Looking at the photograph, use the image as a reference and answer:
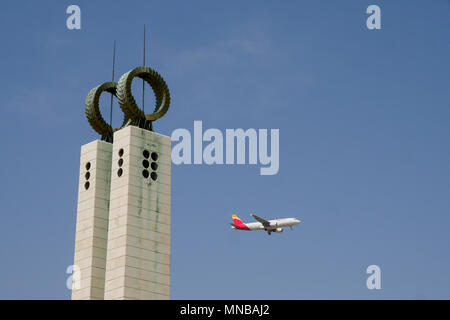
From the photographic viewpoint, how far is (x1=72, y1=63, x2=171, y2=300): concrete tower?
8906cm

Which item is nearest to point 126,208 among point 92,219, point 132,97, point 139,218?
point 139,218

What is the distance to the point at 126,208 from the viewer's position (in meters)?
89.6

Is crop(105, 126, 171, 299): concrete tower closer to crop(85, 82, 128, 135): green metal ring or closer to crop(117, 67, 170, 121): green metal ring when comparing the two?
crop(117, 67, 170, 121): green metal ring

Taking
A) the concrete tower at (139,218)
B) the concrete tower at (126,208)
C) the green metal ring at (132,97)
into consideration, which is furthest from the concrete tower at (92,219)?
the green metal ring at (132,97)

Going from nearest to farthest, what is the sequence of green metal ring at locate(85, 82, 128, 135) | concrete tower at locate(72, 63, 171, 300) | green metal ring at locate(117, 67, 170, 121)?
concrete tower at locate(72, 63, 171, 300) < green metal ring at locate(117, 67, 170, 121) < green metal ring at locate(85, 82, 128, 135)

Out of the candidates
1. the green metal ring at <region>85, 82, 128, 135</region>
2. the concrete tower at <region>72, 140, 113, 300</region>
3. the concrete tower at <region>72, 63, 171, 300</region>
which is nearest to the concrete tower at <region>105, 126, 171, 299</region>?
the concrete tower at <region>72, 63, 171, 300</region>

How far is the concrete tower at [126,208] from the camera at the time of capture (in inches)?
3506

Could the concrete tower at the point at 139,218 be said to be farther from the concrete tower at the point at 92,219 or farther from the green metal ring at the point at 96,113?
the green metal ring at the point at 96,113

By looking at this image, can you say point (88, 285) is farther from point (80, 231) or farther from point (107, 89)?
point (107, 89)

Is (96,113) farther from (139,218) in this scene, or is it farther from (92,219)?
(139,218)
